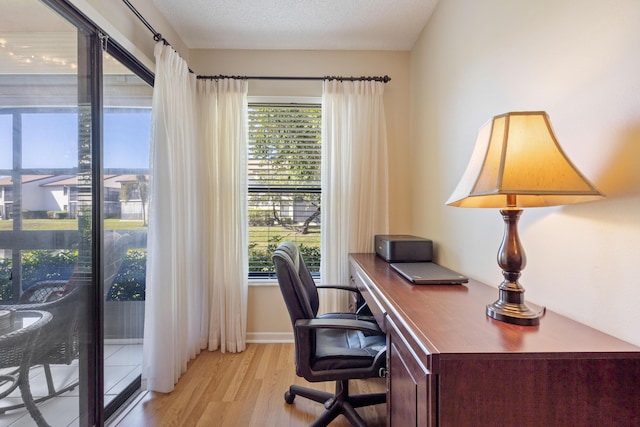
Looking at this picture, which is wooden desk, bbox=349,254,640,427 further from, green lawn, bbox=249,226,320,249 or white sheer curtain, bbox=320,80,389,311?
green lawn, bbox=249,226,320,249

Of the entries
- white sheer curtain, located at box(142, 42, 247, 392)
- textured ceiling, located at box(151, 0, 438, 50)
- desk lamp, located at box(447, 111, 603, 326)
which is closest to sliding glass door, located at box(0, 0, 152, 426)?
white sheer curtain, located at box(142, 42, 247, 392)

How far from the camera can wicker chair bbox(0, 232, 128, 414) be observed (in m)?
1.17

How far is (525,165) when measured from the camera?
2.54 feet

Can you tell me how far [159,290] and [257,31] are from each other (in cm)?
206

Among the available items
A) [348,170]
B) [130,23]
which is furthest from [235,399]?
[130,23]

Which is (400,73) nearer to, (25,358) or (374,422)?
(374,422)

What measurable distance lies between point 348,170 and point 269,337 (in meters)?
1.63

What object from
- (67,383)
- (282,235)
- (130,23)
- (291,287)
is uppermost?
(130,23)

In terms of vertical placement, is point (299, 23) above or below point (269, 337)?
above

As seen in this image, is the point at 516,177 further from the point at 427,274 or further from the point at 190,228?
the point at 190,228

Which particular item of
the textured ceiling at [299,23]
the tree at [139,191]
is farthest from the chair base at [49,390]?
the textured ceiling at [299,23]

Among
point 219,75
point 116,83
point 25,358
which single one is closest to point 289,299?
point 25,358

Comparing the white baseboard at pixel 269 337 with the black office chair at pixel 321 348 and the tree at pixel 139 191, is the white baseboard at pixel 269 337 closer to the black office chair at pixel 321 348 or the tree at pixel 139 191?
the black office chair at pixel 321 348

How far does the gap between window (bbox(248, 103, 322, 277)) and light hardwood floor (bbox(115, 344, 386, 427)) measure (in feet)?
2.52
